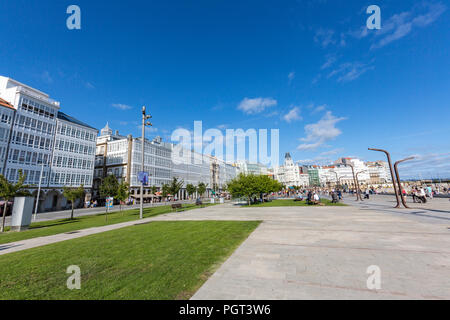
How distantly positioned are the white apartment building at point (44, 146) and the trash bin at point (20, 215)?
2366cm

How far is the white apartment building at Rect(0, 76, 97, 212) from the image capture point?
33688mm

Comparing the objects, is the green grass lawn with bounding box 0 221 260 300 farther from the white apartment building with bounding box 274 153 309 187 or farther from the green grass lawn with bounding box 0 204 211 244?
the white apartment building with bounding box 274 153 309 187

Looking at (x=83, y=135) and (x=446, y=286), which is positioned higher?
(x=83, y=135)

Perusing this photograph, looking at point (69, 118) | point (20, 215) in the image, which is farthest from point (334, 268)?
point (69, 118)

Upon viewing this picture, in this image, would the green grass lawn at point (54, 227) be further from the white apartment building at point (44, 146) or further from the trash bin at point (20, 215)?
the white apartment building at point (44, 146)

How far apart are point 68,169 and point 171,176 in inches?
1298

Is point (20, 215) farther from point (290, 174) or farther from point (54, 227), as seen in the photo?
point (290, 174)

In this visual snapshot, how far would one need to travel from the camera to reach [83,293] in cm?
391

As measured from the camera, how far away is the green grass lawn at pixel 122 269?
12.8 feet

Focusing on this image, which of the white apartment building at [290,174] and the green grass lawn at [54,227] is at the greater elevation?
the white apartment building at [290,174]

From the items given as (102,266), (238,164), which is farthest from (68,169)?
(238,164)

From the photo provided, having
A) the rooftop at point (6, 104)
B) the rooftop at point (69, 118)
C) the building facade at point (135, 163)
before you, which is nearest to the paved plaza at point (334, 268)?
the building facade at point (135, 163)

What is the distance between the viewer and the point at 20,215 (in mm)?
15289
